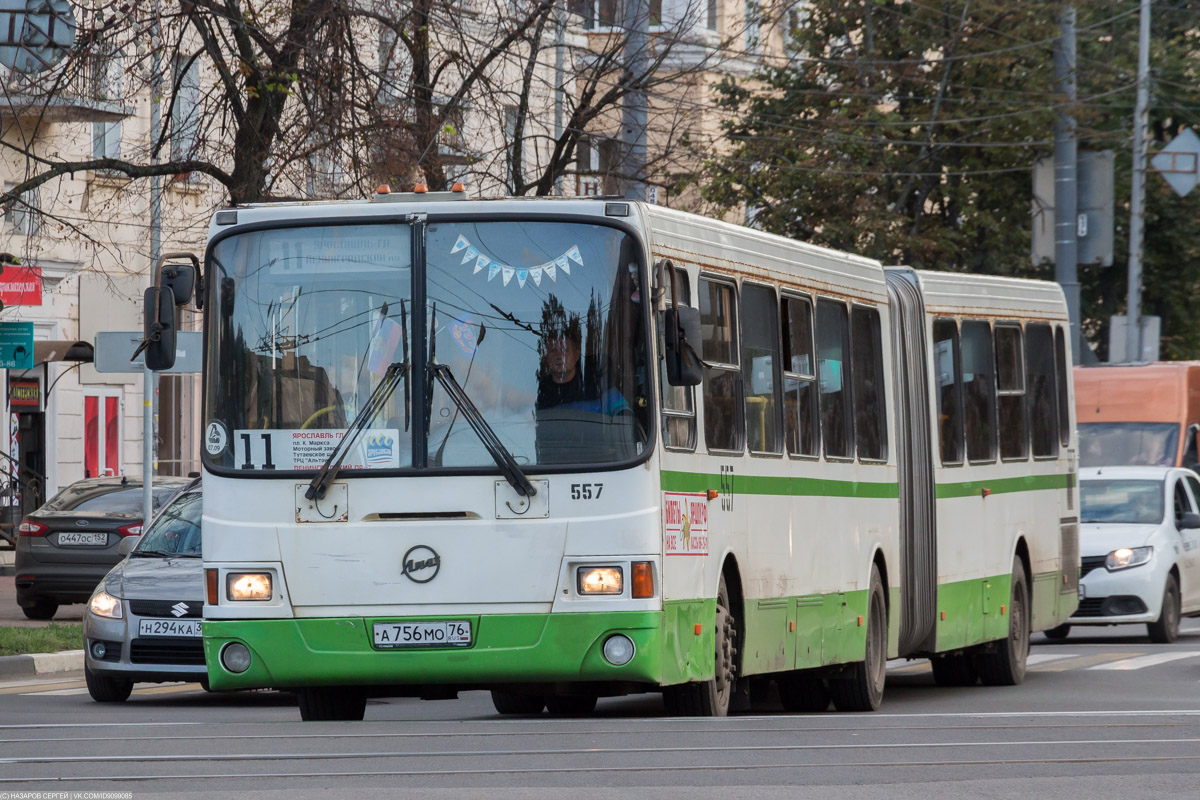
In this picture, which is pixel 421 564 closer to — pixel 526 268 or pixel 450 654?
pixel 450 654

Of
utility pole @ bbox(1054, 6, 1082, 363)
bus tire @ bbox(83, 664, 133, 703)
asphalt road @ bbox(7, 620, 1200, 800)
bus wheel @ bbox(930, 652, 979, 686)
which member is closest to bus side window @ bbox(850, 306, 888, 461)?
asphalt road @ bbox(7, 620, 1200, 800)

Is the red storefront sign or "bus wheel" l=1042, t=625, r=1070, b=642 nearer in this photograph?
"bus wheel" l=1042, t=625, r=1070, b=642

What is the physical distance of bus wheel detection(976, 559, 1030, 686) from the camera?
659 inches

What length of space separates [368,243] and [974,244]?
91.7 feet

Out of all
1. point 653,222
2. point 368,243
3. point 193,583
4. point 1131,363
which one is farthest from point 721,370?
point 1131,363

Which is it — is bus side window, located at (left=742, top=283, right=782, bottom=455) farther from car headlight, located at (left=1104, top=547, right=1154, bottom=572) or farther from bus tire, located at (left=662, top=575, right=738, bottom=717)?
car headlight, located at (left=1104, top=547, right=1154, bottom=572)

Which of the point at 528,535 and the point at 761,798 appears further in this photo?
the point at 528,535

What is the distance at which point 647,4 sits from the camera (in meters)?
24.1

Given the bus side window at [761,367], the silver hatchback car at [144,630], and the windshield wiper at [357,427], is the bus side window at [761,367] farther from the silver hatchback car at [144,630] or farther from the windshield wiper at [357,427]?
the silver hatchback car at [144,630]

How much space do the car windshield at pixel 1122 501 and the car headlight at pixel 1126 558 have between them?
0.61 m

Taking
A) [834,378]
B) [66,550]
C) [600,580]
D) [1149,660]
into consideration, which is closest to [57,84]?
[66,550]

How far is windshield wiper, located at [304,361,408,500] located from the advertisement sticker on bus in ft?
4.45

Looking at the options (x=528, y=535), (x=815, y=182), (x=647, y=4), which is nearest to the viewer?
(x=528, y=535)

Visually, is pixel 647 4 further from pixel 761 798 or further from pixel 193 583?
pixel 761 798
